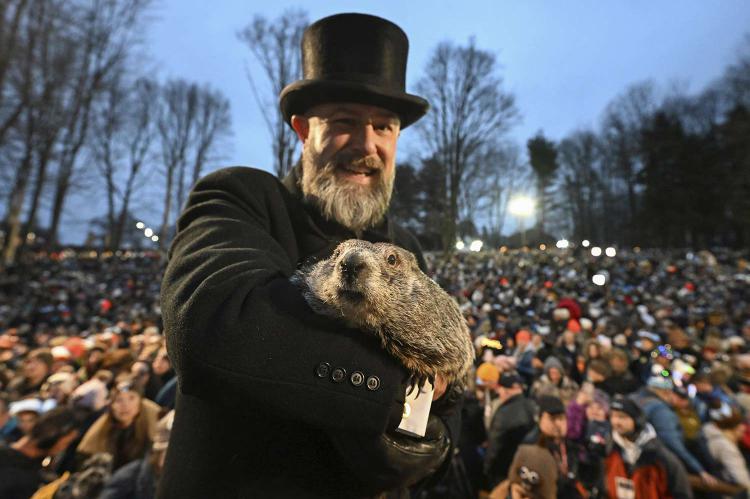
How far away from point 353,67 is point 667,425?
6.10 m

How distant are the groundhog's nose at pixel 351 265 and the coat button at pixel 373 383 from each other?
347 millimetres

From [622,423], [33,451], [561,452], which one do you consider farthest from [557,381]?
[33,451]

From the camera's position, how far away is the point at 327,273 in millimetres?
1420

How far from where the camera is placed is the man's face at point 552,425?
5.01 m

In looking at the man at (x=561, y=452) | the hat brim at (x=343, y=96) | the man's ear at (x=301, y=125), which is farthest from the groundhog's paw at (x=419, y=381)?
the man at (x=561, y=452)

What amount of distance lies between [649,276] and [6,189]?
105ft

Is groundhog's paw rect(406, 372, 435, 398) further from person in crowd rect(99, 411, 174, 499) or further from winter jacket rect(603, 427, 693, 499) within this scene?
winter jacket rect(603, 427, 693, 499)

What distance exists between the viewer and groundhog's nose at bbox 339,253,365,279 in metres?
1.34

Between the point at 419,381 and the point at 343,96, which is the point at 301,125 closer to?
the point at 343,96

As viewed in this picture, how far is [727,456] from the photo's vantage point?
5203 mm

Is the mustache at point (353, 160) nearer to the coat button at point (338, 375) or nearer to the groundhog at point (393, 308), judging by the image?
the groundhog at point (393, 308)

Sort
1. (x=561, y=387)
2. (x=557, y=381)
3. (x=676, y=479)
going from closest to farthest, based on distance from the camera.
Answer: (x=676, y=479), (x=561, y=387), (x=557, y=381)

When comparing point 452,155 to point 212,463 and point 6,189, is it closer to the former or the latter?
point 6,189

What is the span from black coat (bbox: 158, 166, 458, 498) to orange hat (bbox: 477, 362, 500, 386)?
17.1 ft
